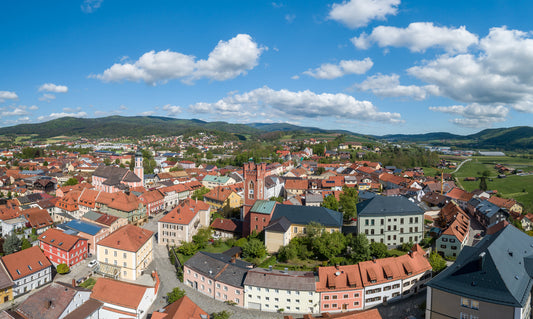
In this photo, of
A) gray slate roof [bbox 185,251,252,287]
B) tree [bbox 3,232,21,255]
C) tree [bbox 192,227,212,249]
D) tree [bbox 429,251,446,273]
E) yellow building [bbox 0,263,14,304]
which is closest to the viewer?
gray slate roof [bbox 185,251,252,287]

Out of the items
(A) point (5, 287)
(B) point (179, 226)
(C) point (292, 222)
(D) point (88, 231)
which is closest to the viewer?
(A) point (5, 287)

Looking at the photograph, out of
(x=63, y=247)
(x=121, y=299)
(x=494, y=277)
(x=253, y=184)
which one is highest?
(x=253, y=184)

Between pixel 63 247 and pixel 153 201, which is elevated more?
pixel 153 201

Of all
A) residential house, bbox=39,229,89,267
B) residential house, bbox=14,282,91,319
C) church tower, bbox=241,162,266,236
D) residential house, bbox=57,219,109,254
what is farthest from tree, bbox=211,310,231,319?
residential house, bbox=57,219,109,254

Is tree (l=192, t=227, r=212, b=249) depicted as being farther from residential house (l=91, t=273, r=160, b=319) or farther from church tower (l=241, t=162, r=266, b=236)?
residential house (l=91, t=273, r=160, b=319)

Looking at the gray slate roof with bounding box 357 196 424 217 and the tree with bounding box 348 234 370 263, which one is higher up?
the gray slate roof with bounding box 357 196 424 217

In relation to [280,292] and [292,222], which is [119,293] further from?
[292,222]

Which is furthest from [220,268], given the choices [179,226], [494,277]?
[494,277]
